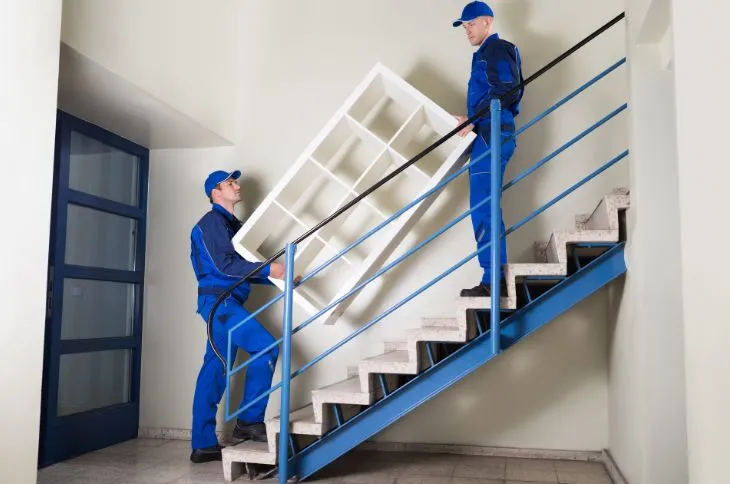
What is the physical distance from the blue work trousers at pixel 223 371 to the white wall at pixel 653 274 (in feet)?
7.07

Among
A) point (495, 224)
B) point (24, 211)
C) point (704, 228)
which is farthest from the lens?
point (495, 224)

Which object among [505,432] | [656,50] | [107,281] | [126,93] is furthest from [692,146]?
[107,281]

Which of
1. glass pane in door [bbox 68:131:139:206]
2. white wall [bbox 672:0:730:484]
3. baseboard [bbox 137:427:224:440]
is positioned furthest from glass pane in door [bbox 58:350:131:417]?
white wall [bbox 672:0:730:484]

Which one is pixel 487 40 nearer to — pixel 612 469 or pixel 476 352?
pixel 476 352

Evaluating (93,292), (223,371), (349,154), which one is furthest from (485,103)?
(93,292)

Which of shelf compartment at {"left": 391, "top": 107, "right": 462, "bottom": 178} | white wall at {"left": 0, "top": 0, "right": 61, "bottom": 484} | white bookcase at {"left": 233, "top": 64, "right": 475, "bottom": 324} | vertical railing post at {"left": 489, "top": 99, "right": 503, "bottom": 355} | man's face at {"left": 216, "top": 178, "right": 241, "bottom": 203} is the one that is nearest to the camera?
white wall at {"left": 0, "top": 0, "right": 61, "bottom": 484}

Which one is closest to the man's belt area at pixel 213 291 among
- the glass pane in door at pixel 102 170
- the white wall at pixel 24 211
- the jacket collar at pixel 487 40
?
the glass pane in door at pixel 102 170

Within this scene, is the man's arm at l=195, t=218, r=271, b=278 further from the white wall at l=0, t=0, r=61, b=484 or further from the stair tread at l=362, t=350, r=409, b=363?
the white wall at l=0, t=0, r=61, b=484

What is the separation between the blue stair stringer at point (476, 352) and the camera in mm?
3727

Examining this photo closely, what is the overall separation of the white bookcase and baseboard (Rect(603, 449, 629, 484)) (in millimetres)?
1850

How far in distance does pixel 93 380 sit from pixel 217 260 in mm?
1351

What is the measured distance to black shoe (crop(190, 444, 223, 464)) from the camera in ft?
14.6

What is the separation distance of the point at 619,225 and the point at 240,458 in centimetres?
248

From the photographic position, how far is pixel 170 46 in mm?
4512
